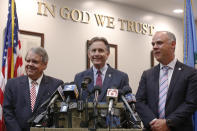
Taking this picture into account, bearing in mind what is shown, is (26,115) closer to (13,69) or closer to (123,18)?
(13,69)

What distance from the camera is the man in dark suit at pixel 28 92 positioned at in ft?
10.1

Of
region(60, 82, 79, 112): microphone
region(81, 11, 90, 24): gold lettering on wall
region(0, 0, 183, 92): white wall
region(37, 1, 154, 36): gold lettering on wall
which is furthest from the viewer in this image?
region(81, 11, 90, 24): gold lettering on wall

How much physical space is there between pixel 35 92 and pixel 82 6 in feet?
11.7

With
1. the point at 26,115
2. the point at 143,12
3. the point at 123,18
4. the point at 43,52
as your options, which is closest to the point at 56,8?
the point at 123,18

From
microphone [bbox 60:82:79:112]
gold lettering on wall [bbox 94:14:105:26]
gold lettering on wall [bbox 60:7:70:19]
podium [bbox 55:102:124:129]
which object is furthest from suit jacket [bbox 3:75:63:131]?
gold lettering on wall [bbox 94:14:105:26]

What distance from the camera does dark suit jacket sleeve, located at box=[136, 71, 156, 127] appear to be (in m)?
3.20

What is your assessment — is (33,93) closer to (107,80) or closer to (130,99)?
(107,80)

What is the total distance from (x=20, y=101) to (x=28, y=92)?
4.7 inches

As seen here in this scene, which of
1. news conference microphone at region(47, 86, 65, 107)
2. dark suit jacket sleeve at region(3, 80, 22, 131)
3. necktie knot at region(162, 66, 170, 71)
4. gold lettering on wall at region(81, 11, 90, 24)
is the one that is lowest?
dark suit jacket sleeve at region(3, 80, 22, 131)

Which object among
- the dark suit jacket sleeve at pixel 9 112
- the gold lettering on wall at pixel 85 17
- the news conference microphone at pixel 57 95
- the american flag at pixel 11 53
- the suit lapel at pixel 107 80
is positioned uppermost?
the gold lettering on wall at pixel 85 17

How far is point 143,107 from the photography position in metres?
3.31

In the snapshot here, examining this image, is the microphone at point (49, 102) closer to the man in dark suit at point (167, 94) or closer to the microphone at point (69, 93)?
the microphone at point (69, 93)

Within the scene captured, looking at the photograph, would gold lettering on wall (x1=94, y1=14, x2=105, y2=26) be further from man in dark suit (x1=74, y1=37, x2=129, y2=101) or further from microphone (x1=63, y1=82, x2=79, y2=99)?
microphone (x1=63, y1=82, x2=79, y2=99)

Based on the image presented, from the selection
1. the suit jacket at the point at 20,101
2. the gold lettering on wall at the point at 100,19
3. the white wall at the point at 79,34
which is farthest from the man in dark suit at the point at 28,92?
the gold lettering on wall at the point at 100,19
